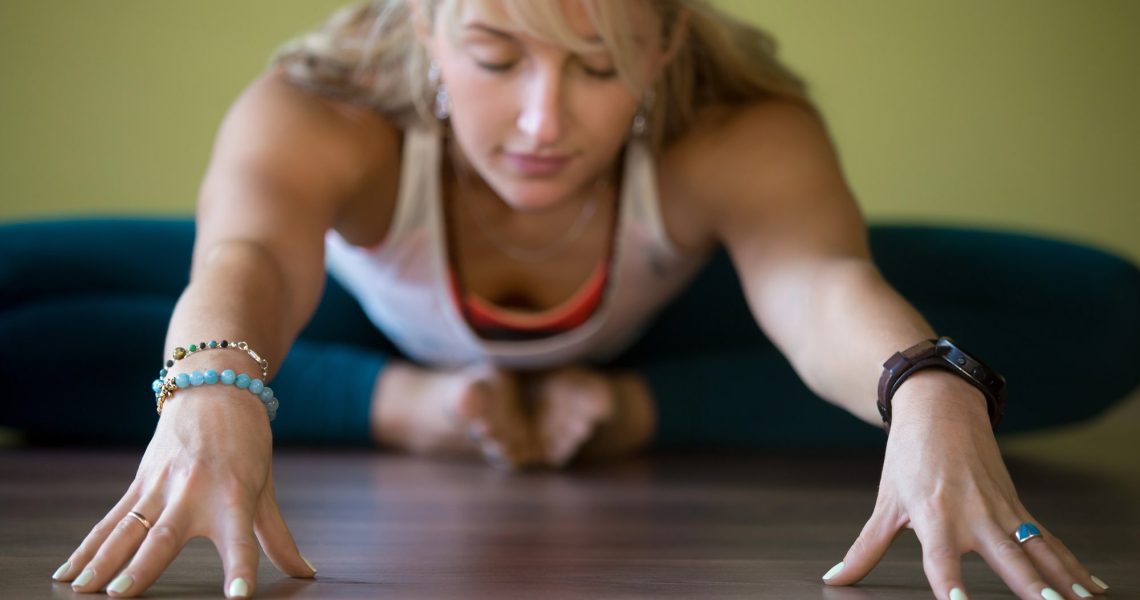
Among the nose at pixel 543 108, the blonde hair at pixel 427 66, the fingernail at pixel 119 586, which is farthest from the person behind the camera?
the blonde hair at pixel 427 66

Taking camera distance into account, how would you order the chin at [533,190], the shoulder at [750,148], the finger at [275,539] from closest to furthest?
the finger at [275,539] → the chin at [533,190] → the shoulder at [750,148]

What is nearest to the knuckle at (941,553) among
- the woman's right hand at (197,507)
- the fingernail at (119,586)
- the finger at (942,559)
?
the finger at (942,559)

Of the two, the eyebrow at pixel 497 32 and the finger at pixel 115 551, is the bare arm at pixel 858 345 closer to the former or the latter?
the eyebrow at pixel 497 32

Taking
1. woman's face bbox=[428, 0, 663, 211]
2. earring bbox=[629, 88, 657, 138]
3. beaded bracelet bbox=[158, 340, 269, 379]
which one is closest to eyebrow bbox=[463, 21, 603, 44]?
woman's face bbox=[428, 0, 663, 211]

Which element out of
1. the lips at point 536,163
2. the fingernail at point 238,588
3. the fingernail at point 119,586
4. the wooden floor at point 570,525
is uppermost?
the lips at point 536,163

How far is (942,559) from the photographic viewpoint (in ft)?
3.33

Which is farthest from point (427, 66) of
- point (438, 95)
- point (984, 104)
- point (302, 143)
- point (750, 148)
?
point (984, 104)

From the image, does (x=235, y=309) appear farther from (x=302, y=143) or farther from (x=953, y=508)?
(x=953, y=508)

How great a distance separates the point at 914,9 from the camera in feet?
13.3

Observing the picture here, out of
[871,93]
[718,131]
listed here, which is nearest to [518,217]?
[718,131]

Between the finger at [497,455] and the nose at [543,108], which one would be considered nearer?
the nose at [543,108]

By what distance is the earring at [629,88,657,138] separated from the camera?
72.1 inches

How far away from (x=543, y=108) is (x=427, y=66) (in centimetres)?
36

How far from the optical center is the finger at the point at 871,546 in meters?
1.08
